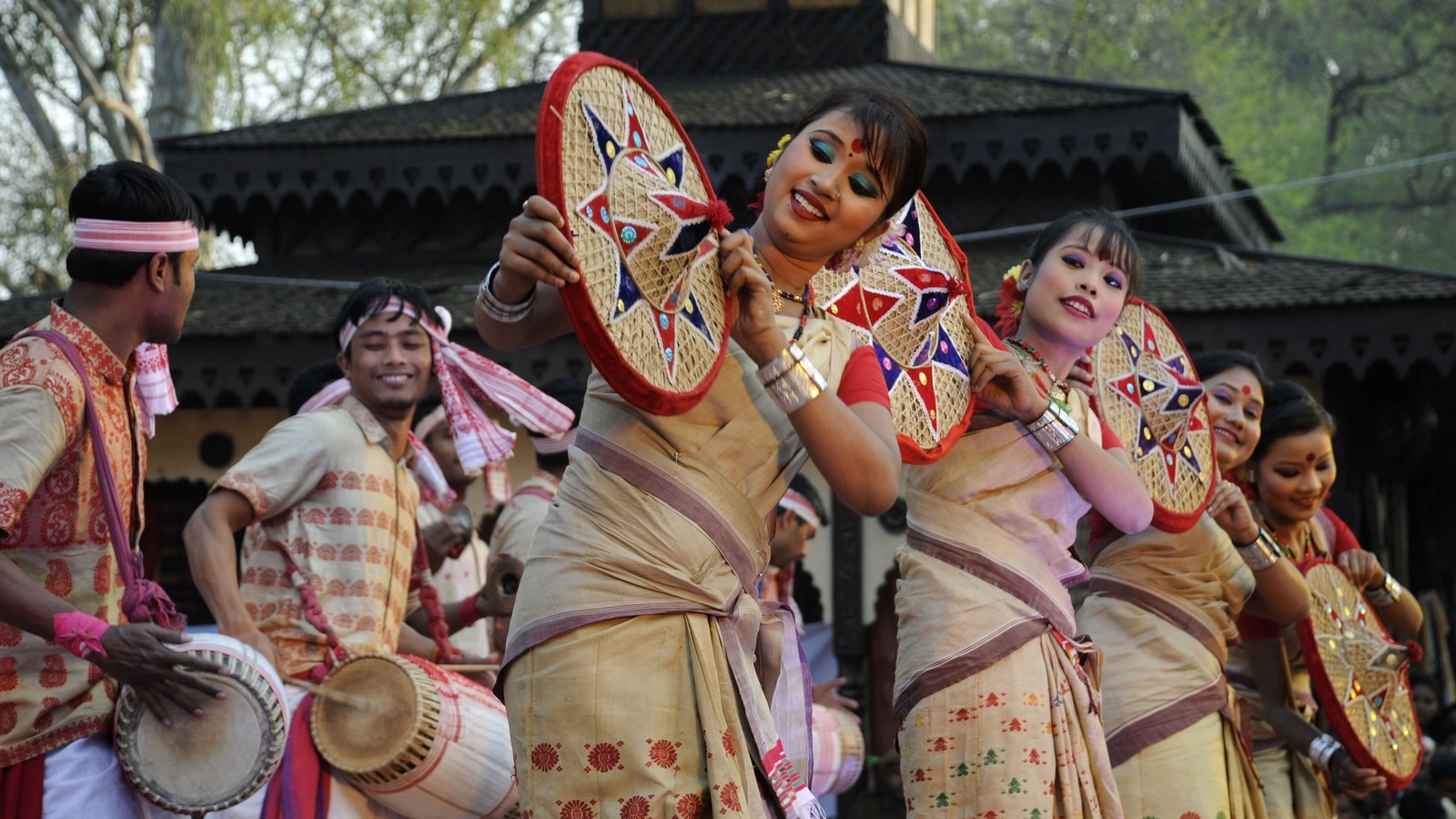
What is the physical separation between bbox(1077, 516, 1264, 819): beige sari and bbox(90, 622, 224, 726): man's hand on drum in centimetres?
265

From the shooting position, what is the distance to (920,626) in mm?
4629

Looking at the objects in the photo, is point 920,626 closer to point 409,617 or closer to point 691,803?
point 691,803

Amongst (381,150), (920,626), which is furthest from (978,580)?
(381,150)

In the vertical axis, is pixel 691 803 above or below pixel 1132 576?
below

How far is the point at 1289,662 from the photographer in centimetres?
676

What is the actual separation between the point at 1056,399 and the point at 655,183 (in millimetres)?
1592

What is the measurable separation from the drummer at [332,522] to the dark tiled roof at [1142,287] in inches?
223

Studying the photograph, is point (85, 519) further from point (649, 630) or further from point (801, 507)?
point (801, 507)

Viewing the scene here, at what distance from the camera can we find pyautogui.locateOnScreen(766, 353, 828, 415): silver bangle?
137 inches

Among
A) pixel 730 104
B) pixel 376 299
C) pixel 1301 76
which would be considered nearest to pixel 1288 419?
pixel 376 299

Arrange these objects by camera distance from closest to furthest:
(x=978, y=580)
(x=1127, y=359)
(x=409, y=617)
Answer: (x=978, y=580), (x=1127, y=359), (x=409, y=617)

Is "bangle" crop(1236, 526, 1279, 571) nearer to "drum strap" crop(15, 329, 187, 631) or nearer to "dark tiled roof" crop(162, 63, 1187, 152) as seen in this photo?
"drum strap" crop(15, 329, 187, 631)

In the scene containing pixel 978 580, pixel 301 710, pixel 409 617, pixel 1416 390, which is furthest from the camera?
pixel 1416 390

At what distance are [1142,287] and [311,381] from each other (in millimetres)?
6358
